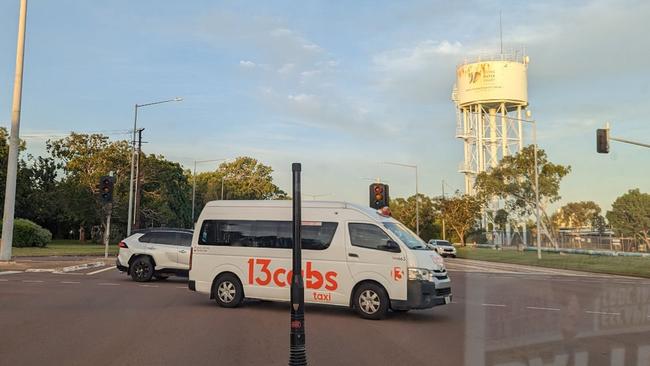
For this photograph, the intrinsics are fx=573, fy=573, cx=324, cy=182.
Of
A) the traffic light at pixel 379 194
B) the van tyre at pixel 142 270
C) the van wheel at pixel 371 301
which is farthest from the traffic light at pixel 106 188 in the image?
the van wheel at pixel 371 301

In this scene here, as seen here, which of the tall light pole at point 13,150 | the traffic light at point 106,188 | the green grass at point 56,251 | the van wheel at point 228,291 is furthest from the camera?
the green grass at point 56,251

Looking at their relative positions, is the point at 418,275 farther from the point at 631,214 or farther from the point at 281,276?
the point at 631,214

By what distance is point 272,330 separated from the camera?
9445 mm

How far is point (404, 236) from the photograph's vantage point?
448 inches

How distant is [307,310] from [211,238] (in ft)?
8.58

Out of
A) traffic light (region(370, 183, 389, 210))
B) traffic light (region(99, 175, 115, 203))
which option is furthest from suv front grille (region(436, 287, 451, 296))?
traffic light (region(99, 175, 115, 203))

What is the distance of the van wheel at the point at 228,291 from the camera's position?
12047 millimetres

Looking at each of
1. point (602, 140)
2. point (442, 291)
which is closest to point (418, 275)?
point (442, 291)

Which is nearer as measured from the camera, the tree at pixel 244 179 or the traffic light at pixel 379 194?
the traffic light at pixel 379 194

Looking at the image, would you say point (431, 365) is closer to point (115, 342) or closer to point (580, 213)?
point (115, 342)

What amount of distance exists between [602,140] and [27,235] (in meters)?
36.6

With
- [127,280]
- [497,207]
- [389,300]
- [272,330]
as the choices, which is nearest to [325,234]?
[389,300]

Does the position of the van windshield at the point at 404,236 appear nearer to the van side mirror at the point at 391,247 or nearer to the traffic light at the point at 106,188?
the van side mirror at the point at 391,247

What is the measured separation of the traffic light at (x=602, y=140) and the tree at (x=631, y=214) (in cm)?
6513
